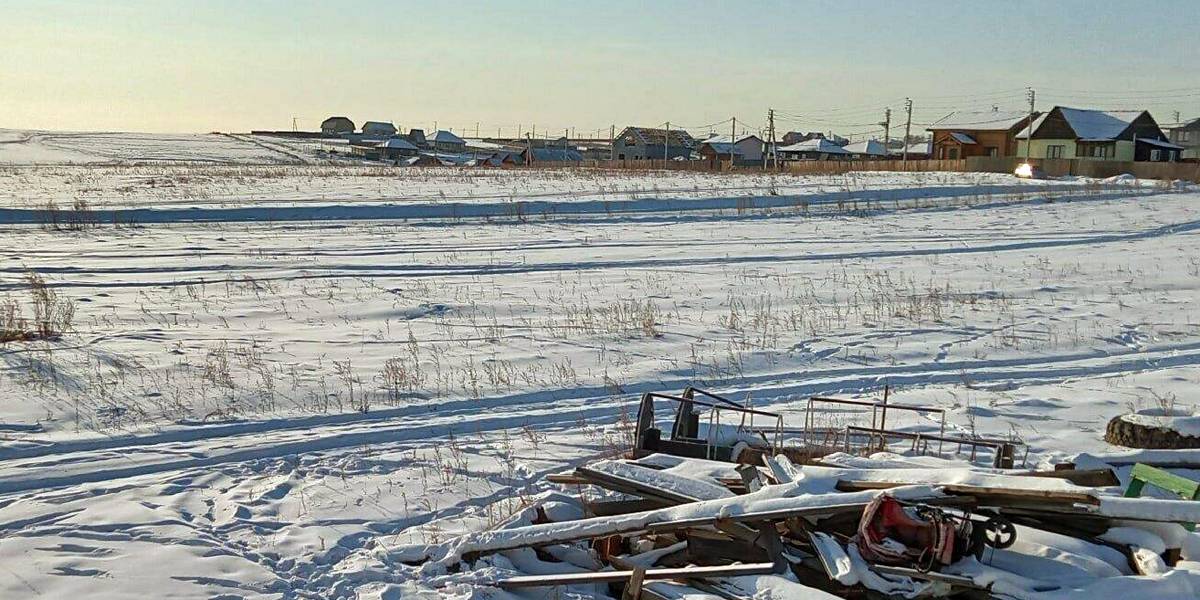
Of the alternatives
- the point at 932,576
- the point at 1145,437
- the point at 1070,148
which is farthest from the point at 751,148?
the point at 932,576

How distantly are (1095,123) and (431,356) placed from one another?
70005 millimetres

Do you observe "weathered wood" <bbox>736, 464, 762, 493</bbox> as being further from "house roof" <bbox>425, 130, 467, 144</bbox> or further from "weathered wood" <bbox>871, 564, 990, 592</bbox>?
"house roof" <bbox>425, 130, 467, 144</bbox>

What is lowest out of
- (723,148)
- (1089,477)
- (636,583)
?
(636,583)

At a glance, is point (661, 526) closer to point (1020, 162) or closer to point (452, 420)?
point (452, 420)

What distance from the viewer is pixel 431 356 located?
10.9 meters

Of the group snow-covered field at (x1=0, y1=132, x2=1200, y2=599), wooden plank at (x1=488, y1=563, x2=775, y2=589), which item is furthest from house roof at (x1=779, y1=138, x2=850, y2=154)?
wooden plank at (x1=488, y1=563, x2=775, y2=589)

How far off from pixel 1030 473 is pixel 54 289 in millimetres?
13680

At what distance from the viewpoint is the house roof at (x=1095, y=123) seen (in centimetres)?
6800

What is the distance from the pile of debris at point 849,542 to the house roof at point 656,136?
85.6 m

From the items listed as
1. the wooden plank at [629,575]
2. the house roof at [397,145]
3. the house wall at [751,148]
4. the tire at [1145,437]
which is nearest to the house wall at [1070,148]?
the house wall at [751,148]

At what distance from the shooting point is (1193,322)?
42.0ft

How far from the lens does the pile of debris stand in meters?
4.69

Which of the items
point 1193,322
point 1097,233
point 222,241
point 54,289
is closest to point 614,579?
point 1193,322

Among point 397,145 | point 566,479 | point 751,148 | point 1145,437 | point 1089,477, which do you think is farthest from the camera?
point 751,148
